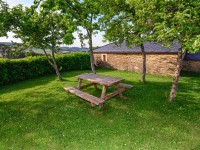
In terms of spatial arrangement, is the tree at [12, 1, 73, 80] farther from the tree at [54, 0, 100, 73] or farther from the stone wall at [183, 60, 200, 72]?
the stone wall at [183, 60, 200, 72]

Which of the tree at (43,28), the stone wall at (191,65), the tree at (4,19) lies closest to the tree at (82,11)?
the tree at (43,28)

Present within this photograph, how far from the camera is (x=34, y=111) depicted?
836 centimetres

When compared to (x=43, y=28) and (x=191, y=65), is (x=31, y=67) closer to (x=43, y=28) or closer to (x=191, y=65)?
(x=43, y=28)

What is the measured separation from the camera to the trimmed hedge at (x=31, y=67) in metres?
15.6

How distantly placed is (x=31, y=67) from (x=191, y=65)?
1858 centimetres

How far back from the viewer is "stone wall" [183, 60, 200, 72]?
18411mm

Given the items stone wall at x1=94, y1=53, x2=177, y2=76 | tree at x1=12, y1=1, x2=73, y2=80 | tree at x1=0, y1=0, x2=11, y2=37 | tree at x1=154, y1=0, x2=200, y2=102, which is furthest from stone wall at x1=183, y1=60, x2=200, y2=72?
tree at x1=0, y1=0, x2=11, y2=37

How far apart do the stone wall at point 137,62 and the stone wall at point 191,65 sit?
107 inches

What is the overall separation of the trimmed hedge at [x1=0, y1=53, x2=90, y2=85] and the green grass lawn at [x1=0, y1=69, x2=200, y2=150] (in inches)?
258

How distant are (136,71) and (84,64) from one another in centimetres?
842

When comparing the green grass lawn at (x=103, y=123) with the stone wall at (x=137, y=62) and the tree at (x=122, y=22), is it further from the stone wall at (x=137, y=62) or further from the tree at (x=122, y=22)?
the stone wall at (x=137, y=62)

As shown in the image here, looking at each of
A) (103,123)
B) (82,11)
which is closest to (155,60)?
(82,11)

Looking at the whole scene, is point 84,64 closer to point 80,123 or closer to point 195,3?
point 80,123

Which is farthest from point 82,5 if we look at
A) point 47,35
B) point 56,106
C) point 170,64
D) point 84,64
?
point 84,64
